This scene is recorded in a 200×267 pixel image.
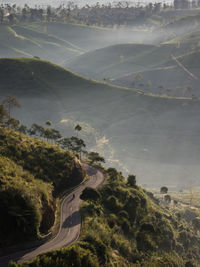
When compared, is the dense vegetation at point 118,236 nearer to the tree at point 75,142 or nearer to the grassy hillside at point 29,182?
the grassy hillside at point 29,182

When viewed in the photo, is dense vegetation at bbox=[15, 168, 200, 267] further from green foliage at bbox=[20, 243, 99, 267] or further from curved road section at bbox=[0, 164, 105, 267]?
curved road section at bbox=[0, 164, 105, 267]

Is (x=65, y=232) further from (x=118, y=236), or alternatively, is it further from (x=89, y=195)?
(x=89, y=195)

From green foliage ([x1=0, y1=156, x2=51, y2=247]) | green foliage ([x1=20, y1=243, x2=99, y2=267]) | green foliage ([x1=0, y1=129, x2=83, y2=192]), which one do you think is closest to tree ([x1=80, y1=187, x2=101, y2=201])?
green foliage ([x1=0, y1=129, x2=83, y2=192])

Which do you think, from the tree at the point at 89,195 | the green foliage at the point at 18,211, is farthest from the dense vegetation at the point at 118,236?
the green foliage at the point at 18,211

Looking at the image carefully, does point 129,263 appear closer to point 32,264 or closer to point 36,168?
point 32,264

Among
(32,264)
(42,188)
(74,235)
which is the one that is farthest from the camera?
(42,188)

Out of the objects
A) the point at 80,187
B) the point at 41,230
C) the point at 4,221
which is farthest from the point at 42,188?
the point at 80,187

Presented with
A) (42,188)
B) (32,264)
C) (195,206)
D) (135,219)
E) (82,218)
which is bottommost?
(195,206)
